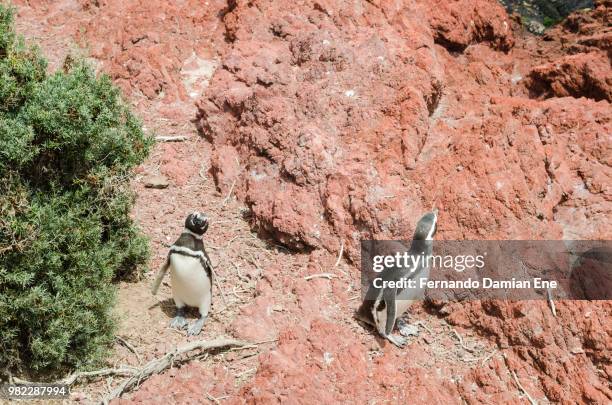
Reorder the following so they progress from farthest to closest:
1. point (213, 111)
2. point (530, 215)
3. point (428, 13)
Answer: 1. point (428, 13)
2. point (213, 111)
3. point (530, 215)

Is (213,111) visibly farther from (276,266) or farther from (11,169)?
(11,169)

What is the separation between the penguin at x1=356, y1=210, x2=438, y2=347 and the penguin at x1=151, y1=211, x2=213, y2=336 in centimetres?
126

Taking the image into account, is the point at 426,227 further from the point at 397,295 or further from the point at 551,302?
the point at 551,302

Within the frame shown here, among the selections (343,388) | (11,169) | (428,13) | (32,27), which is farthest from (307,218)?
(32,27)

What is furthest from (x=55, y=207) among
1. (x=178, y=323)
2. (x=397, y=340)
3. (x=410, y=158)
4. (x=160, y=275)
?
(x=410, y=158)

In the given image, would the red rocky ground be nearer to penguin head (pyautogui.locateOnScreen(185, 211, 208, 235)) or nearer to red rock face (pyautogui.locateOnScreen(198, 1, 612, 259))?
red rock face (pyautogui.locateOnScreen(198, 1, 612, 259))

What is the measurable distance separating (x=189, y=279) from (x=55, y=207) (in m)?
1.17

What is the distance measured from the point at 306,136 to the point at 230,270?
4.64 feet

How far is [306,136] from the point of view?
580 centimetres

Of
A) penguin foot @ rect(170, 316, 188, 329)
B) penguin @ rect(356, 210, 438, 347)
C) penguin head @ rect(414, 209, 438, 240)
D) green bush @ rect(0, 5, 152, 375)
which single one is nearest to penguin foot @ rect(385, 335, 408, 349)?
penguin @ rect(356, 210, 438, 347)

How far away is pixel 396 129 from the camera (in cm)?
590

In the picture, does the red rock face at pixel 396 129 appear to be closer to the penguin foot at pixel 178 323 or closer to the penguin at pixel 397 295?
the penguin at pixel 397 295

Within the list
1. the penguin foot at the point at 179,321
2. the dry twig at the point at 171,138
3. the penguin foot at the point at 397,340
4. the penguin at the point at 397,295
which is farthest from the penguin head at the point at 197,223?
the dry twig at the point at 171,138

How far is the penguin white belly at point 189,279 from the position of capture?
16.5 feet
